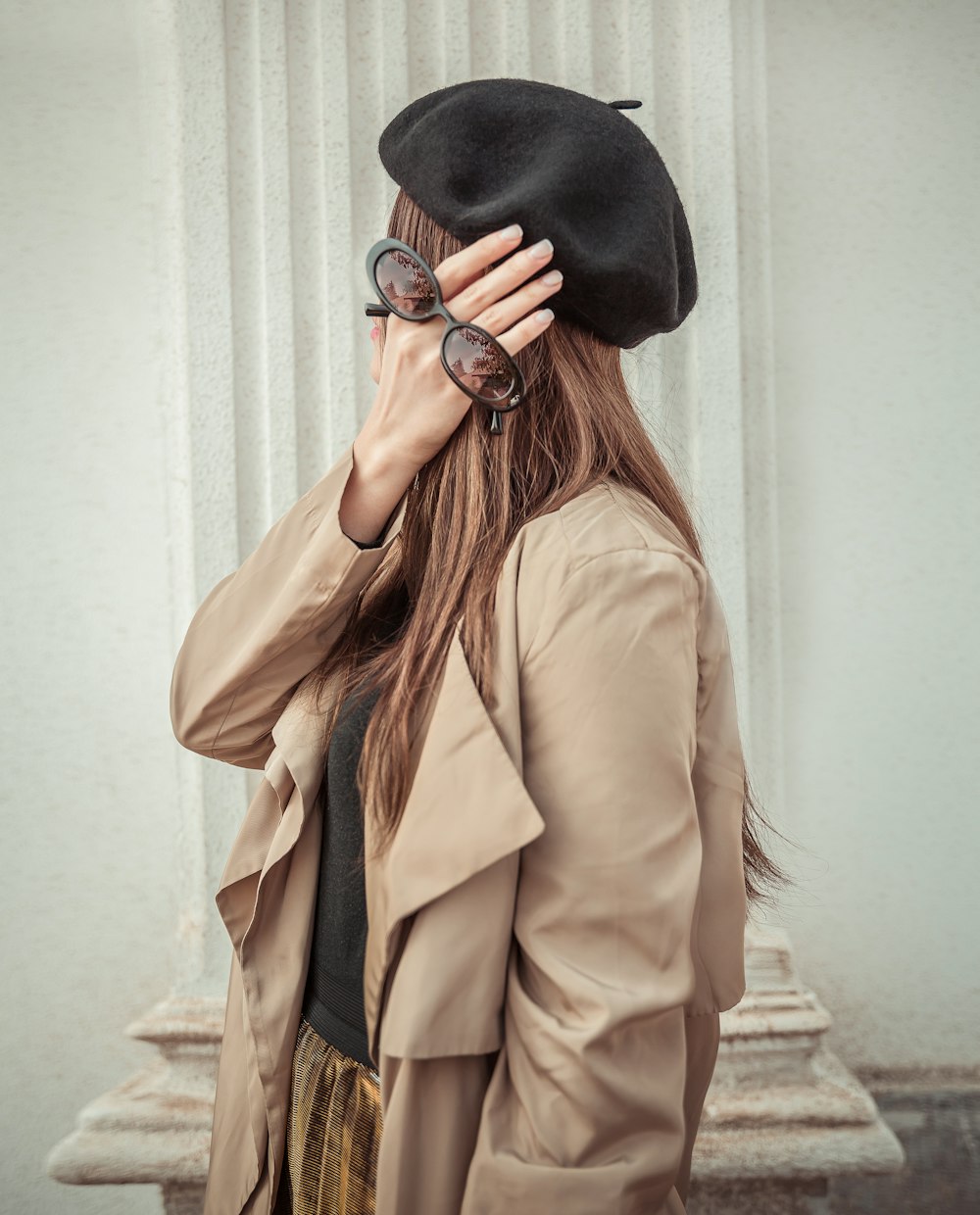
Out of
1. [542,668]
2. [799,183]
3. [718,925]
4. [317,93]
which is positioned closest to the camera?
[542,668]

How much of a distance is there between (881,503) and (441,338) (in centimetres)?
133

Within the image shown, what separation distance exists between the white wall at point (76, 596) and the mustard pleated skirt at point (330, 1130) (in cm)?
99

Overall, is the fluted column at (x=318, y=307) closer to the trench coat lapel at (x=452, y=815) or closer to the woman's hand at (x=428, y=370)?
the woman's hand at (x=428, y=370)

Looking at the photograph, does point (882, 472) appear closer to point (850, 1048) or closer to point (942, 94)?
point (942, 94)

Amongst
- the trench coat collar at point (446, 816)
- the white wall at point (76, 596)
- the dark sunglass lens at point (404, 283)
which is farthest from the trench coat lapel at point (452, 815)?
the white wall at point (76, 596)

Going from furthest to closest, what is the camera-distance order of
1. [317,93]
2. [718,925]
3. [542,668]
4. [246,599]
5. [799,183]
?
[799,183] → [317,93] → [246,599] → [718,925] → [542,668]

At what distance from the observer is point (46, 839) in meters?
1.92

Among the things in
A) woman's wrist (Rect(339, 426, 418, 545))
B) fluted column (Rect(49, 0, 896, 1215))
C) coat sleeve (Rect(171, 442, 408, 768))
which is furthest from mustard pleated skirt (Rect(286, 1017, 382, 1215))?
fluted column (Rect(49, 0, 896, 1215))

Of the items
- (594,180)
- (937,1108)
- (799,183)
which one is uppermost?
(799,183)

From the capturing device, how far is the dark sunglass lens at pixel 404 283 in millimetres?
921

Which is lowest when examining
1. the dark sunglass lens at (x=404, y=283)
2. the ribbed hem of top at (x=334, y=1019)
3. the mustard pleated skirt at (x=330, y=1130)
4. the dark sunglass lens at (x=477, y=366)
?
the mustard pleated skirt at (x=330, y=1130)

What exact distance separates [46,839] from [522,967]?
1.50 meters

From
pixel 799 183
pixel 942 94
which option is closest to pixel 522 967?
pixel 799 183

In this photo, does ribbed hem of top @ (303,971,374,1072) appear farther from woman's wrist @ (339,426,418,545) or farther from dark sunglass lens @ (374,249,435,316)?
dark sunglass lens @ (374,249,435,316)
